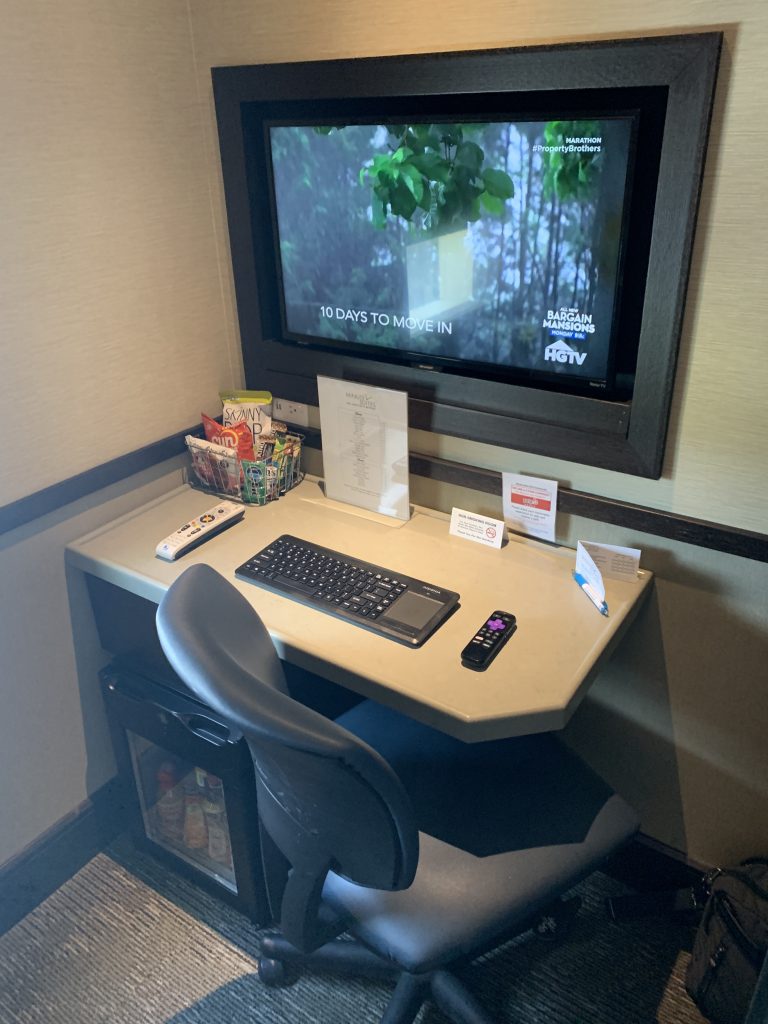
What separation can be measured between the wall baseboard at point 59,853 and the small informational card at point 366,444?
0.88m

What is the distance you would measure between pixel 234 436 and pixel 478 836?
93cm

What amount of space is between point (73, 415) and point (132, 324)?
0.22 metres

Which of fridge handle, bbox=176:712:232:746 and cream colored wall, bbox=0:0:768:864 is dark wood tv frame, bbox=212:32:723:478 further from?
fridge handle, bbox=176:712:232:746

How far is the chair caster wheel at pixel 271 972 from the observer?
154 centimetres

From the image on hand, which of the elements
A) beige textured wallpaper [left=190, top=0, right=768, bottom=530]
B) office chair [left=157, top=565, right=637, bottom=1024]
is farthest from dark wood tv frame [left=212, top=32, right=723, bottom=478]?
office chair [left=157, top=565, right=637, bottom=1024]

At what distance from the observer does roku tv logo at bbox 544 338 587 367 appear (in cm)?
137

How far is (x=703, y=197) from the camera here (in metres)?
1.18

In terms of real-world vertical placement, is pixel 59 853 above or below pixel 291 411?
below

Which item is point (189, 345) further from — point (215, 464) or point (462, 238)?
point (462, 238)

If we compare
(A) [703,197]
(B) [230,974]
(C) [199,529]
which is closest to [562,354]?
(A) [703,197]

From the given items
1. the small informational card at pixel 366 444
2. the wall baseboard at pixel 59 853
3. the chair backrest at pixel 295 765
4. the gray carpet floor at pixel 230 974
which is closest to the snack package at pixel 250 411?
the small informational card at pixel 366 444

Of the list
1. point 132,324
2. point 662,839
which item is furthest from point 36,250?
point 662,839

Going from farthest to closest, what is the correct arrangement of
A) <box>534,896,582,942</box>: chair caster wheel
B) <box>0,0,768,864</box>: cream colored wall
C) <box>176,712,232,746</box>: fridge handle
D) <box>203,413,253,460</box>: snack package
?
<box>203,413,253,460</box>: snack package < <box>534,896,582,942</box>: chair caster wheel < <box>176,712,232,746</box>: fridge handle < <box>0,0,768,864</box>: cream colored wall

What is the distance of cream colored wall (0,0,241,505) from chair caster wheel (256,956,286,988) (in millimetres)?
1008
